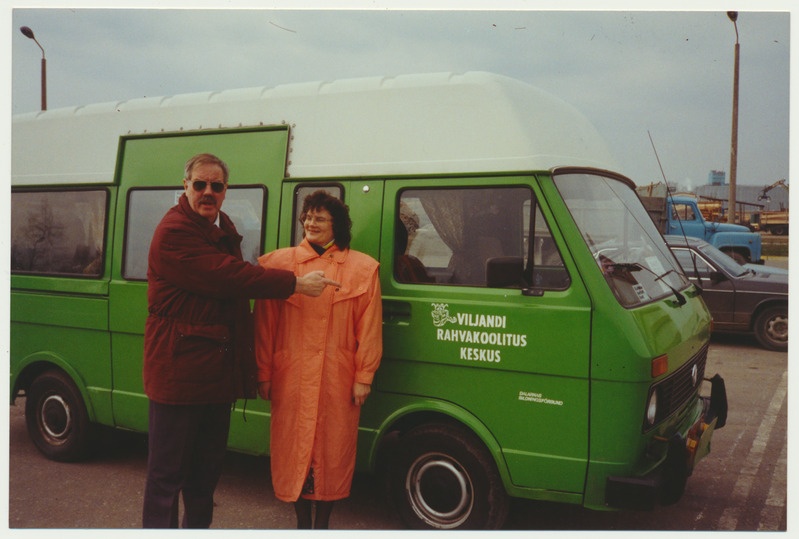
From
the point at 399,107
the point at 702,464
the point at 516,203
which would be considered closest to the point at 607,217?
the point at 516,203

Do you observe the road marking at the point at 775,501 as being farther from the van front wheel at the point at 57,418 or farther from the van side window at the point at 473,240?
the van front wheel at the point at 57,418

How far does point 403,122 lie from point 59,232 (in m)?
2.86

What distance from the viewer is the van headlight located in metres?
3.42

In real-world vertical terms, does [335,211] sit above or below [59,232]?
above

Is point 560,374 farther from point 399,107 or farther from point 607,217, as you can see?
point 399,107

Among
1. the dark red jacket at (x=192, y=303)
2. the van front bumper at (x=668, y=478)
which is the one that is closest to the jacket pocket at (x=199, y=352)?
the dark red jacket at (x=192, y=303)

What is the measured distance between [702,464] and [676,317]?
1980mm

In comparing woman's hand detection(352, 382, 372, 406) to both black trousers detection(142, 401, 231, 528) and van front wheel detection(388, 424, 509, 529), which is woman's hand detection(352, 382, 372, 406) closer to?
van front wheel detection(388, 424, 509, 529)

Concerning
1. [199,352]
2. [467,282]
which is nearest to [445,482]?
[467,282]

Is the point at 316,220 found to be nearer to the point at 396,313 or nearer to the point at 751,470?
the point at 396,313

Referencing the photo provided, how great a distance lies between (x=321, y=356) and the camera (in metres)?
3.49

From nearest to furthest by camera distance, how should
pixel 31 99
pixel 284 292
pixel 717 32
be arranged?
1. pixel 284 292
2. pixel 717 32
3. pixel 31 99

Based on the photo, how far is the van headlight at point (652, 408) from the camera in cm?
342

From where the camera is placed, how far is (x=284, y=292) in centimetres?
330
